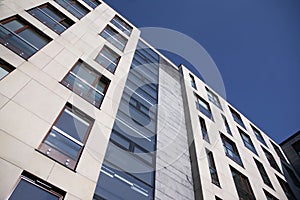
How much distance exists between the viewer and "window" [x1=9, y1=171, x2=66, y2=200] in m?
5.24

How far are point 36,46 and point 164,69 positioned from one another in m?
12.6

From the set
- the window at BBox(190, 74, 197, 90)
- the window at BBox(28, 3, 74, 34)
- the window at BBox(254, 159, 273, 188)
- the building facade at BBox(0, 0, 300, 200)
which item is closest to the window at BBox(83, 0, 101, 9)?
the building facade at BBox(0, 0, 300, 200)

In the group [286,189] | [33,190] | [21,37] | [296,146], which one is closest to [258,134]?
[296,146]

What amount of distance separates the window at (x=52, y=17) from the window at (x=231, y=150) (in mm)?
13059

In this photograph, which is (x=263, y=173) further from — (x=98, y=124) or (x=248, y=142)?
(x=98, y=124)

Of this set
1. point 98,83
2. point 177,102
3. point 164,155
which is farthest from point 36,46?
point 177,102

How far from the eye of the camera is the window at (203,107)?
1823 cm

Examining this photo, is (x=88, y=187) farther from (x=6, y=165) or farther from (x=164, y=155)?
(x=164, y=155)

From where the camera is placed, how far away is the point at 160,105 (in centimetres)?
1466

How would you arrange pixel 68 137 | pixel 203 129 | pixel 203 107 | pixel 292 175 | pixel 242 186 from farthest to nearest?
pixel 292 175 < pixel 203 107 < pixel 203 129 < pixel 242 186 < pixel 68 137

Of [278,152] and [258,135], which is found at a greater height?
[258,135]

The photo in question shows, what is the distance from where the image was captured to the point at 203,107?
18.9 m

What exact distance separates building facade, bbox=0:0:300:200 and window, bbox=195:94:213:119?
0.17 meters

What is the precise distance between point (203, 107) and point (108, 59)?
9801 mm
